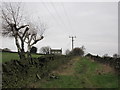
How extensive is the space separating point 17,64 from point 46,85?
5.48 metres

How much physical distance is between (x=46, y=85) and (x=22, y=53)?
44.5 feet

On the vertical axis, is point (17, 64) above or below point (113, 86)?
above

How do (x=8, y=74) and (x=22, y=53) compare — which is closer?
(x=8, y=74)

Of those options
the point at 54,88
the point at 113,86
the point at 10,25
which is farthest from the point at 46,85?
the point at 10,25

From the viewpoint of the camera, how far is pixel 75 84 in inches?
628

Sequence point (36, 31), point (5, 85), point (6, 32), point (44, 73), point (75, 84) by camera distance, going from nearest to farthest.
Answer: point (5, 85) < point (75, 84) < point (44, 73) < point (6, 32) < point (36, 31)

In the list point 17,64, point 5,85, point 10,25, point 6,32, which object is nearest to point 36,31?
point 6,32

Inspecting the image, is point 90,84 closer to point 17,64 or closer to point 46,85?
point 46,85

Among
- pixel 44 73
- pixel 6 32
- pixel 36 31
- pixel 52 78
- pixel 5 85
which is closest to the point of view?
pixel 5 85

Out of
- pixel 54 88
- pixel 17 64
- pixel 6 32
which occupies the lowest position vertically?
pixel 54 88

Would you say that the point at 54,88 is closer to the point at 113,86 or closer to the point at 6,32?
the point at 113,86

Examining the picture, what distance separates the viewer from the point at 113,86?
15227mm

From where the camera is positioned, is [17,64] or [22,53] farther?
[22,53]

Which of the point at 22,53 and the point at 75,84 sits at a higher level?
the point at 22,53
